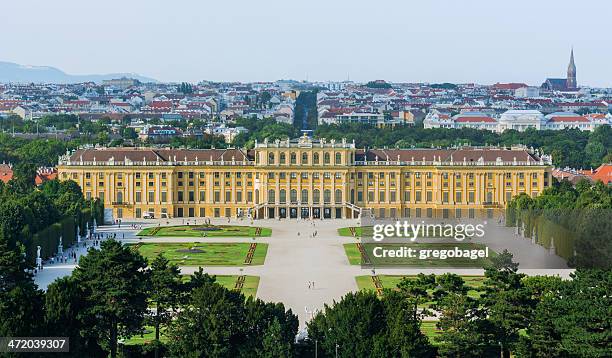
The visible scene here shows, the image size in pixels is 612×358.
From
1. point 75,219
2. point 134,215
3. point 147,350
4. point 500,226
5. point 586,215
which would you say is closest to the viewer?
point 147,350

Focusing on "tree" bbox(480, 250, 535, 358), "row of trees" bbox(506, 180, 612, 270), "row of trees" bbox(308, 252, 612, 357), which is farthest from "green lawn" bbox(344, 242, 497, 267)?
"row of trees" bbox(308, 252, 612, 357)

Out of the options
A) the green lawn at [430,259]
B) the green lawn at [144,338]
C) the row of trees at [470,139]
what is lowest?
the green lawn at [144,338]

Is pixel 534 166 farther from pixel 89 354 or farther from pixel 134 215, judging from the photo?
pixel 89 354

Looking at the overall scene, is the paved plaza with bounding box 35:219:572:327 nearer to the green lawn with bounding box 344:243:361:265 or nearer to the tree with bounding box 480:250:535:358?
the green lawn with bounding box 344:243:361:265

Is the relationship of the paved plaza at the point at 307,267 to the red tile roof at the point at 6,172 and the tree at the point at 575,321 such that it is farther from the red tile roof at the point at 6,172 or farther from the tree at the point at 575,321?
the red tile roof at the point at 6,172

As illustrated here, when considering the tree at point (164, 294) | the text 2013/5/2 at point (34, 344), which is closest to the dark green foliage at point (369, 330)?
the tree at point (164, 294)

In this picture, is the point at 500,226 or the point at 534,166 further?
the point at 534,166

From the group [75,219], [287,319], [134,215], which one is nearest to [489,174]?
[134,215]
